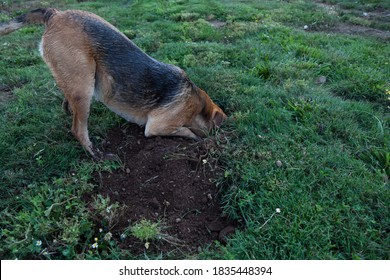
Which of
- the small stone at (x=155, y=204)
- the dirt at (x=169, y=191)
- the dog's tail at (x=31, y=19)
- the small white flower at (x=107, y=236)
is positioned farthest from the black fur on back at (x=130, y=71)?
the small white flower at (x=107, y=236)

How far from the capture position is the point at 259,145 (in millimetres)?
3756

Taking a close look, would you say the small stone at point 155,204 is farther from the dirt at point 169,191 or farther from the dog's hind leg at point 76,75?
the dog's hind leg at point 76,75

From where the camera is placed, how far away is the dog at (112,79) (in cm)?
355

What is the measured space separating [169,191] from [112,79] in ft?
4.67

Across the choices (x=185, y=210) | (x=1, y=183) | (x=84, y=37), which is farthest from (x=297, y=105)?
(x=1, y=183)

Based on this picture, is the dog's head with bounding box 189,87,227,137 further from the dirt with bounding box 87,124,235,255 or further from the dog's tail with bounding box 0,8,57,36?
the dog's tail with bounding box 0,8,57,36

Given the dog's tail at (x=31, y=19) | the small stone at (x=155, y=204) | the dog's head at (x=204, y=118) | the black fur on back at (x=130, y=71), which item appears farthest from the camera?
the dog's head at (x=204, y=118)

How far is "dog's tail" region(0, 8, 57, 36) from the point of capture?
150 inches

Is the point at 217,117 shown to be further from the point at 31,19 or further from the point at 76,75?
the point at 31,19

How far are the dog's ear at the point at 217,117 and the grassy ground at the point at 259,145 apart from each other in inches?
3.9

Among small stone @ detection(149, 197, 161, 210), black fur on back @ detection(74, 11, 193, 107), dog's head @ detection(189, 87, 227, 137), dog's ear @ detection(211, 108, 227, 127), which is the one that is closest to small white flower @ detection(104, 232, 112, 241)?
small stone @ detection(149, 197, 161, 210)

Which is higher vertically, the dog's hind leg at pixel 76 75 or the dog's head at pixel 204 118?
the dog's hind leg at pixel 76 75

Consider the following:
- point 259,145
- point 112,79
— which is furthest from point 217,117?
point 112,79

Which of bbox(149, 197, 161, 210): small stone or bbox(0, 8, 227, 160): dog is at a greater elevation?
bbox(0, 8, 227, 160): dog
